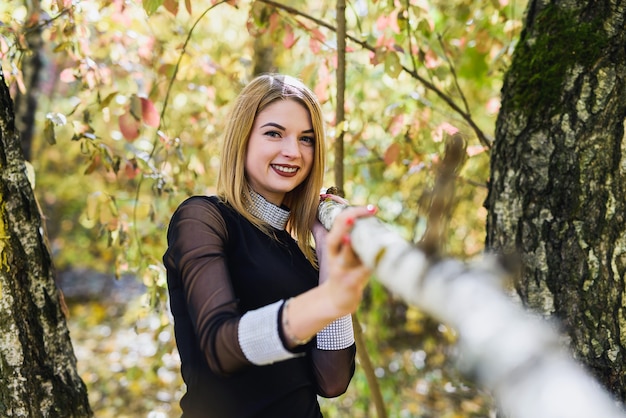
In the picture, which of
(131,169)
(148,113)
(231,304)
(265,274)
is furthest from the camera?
(131,169)

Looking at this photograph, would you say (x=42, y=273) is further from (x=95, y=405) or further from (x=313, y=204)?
(x=95, y=405)

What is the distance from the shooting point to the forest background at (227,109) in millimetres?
2234

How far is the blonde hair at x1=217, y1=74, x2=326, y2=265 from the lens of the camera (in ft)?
5.16

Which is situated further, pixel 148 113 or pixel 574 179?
pixel 148 113

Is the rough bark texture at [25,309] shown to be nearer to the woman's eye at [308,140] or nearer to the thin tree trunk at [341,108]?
the woman's eye at [308,140]

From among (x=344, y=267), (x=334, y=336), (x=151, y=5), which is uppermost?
(x=151, y=5)

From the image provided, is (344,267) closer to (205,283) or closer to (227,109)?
(205,283)

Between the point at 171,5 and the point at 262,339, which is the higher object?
the point at 171,5

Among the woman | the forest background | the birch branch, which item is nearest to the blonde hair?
the woman

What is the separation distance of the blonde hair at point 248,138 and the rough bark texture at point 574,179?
58cm

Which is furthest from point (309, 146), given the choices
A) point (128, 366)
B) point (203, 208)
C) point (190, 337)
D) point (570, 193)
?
point (128, 366)

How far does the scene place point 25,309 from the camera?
1.54 metres

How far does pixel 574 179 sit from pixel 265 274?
35.0 inches

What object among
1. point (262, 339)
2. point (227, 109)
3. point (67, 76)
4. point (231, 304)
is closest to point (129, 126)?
point (67, 76)
